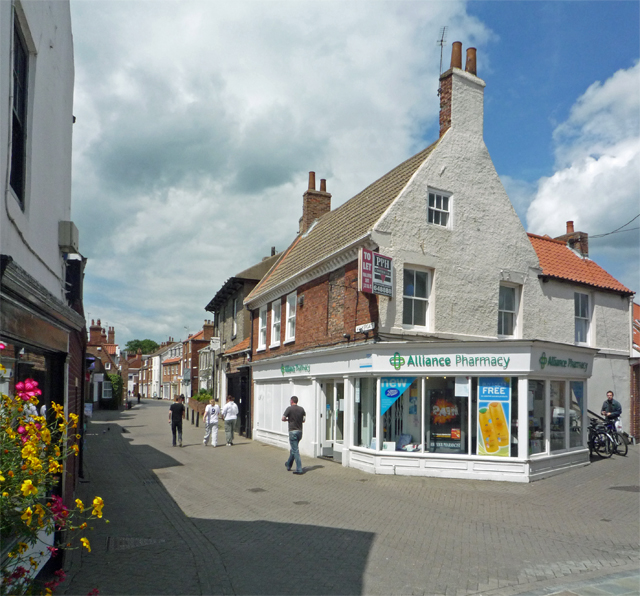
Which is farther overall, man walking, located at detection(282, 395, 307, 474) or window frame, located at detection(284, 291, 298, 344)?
window frame, located at detection(284, 291, 298, 344)

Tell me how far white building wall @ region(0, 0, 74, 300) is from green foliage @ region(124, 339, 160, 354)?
13498cm

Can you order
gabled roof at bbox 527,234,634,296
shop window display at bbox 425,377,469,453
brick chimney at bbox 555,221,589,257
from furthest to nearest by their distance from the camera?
brick chimney at bbox 555,221,589,257 → gabled roof at bbox 527,234,634,296 → shop window display at bbox 425,377,469,453

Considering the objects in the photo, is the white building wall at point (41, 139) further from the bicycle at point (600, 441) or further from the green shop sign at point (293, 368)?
the bicycle at point (600, 441)

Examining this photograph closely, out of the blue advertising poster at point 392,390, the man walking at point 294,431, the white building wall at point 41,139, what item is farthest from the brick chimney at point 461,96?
the white building wall at point 41,139

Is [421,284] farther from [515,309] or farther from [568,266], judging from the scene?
[568,266]

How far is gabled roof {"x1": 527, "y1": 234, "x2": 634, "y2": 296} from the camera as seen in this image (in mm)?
20031

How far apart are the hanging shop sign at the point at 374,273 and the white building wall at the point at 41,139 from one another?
718cm

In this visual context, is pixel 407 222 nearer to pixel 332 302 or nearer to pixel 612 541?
pixel 332 302

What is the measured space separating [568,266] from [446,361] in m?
9.71

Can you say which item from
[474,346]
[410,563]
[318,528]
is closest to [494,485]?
[474,346]

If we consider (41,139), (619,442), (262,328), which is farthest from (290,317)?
(41,139)

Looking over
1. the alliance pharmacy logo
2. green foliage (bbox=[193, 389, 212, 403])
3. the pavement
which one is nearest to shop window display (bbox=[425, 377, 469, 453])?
the alliance pharmacy logo

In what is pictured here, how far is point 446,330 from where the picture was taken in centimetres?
1605

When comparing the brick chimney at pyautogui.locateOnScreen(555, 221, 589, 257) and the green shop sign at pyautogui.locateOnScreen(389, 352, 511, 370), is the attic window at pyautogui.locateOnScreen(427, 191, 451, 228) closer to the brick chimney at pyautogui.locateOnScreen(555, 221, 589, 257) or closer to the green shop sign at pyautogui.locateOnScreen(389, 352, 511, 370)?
the green shop sign at pyautogui.locateOnScreen(389, 352, 511, 370)
